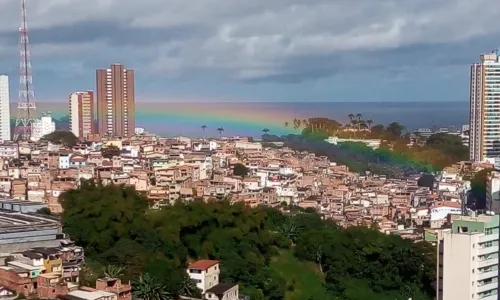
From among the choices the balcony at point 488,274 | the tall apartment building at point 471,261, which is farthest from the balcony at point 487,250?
the balcony at point 488,274

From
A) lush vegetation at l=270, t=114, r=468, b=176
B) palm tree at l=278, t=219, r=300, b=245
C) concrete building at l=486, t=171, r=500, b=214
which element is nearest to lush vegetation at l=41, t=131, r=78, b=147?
lush vegetation at l=270, t=114, r=468, b=176

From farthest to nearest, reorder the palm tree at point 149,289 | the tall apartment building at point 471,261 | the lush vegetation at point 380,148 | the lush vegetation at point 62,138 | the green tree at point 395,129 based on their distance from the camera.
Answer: the green tree at point 395,129 → the lush vegetation at point 62,138 → the lush vegetation at point 380,148 → the tall apartment building at point 471,261 → the palm tree at point 149,289

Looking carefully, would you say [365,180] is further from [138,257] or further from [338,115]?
[138,257]

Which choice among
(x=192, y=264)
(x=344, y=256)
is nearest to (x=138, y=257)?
(x=192, y=264)

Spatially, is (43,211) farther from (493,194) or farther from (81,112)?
(81,112)

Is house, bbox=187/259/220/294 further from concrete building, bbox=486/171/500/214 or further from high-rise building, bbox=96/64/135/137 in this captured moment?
high-rise building, bbox=96/64/135/137

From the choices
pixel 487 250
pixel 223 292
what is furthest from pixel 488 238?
pixel 223 292

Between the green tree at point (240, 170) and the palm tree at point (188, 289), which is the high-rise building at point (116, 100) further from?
the palm tree at point (188, 289)
